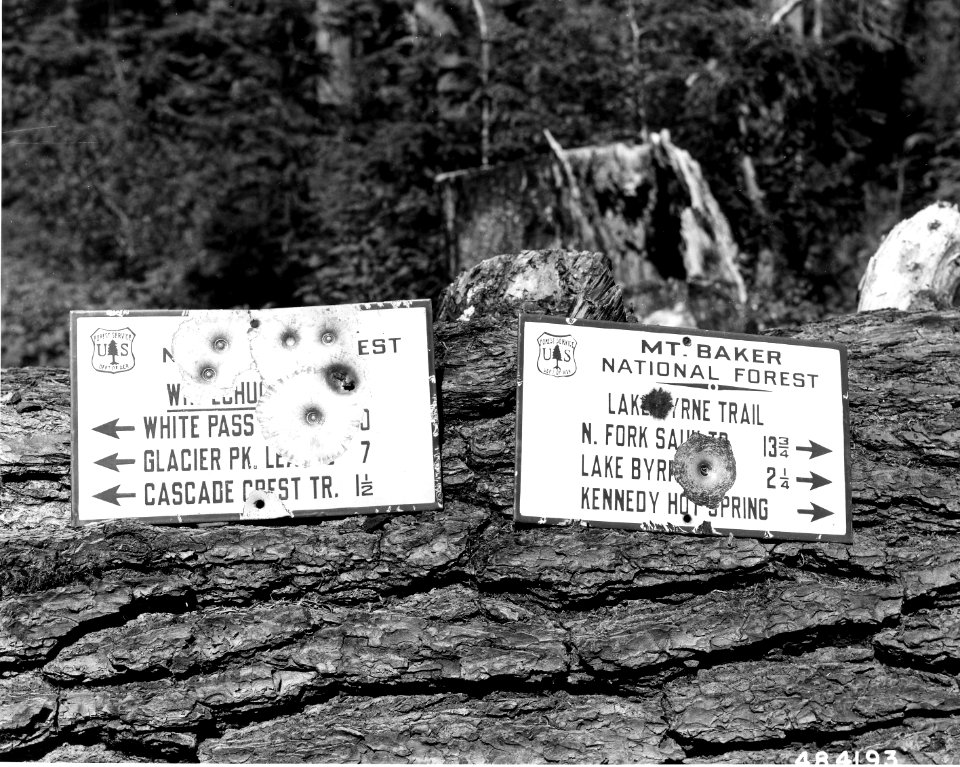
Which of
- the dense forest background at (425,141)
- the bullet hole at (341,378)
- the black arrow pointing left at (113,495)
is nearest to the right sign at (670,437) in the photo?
the bullet hole at (341,378)

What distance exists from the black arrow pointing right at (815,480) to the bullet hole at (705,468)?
0.28 m

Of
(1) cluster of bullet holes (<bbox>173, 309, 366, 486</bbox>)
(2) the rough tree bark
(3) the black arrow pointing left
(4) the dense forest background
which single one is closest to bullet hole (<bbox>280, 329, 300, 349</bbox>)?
(1) cluster of bullet holes (<bbox>173, 309, 366, 486</bbox>)

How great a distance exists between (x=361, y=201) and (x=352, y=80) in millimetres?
1948

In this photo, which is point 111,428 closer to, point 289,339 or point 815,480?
point 289,339

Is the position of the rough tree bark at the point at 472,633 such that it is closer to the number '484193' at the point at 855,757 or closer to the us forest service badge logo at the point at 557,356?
the number '484193' at the point at 855,757

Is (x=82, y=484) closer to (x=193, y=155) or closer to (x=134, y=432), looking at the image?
(x=134, y=432)

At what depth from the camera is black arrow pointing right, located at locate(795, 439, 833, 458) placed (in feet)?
11.9

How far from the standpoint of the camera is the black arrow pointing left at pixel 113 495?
350cm

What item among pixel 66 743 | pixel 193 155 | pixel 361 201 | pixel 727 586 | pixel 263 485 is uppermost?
pixel 193 155

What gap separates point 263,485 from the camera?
351 centimetres

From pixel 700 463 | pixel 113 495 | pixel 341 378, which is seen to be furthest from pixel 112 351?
pixel 700 463

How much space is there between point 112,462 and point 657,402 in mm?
2081

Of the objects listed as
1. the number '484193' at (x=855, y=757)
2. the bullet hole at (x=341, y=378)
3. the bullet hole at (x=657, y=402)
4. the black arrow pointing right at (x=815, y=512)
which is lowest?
the number '484193' at (x=855, y=757)

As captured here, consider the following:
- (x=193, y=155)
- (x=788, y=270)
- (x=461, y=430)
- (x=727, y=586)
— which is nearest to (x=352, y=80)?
(x=193, y=155)
